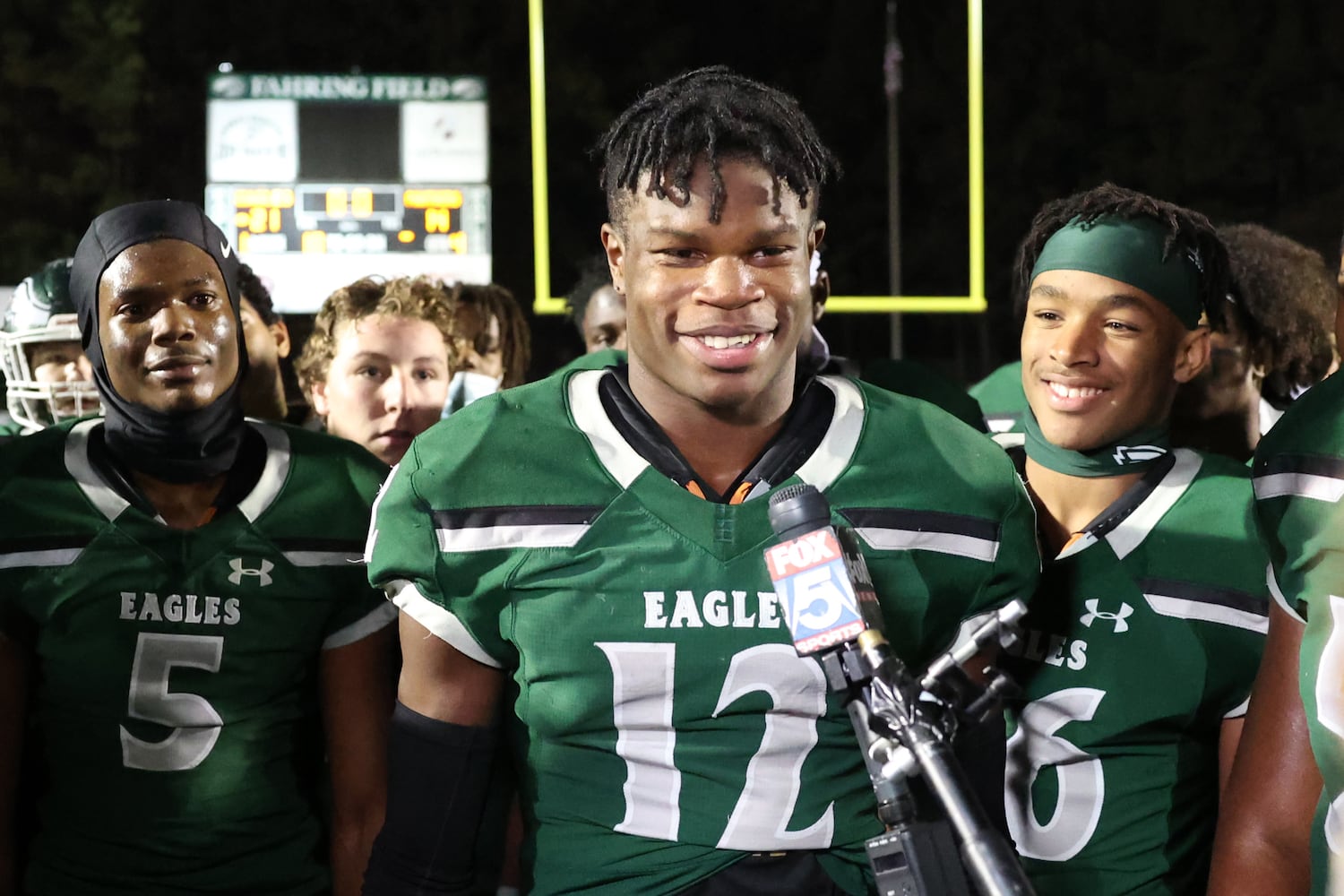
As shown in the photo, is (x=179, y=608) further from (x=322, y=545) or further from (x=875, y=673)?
(x=875, y=673)

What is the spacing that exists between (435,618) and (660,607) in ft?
0.92

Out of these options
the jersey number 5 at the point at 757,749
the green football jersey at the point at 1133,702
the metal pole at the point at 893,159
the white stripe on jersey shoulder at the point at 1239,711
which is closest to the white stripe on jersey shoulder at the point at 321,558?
the jersey number 5 at the point at 757,749

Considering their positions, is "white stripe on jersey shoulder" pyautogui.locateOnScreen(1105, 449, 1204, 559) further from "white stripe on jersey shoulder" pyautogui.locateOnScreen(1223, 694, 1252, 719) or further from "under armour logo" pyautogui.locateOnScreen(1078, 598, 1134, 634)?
"white stripe on jersey shoulder" pyautogui.locateOnScreen(1223, 694, 1252, 719)

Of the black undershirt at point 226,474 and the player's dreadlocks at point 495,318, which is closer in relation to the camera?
the black undershirt at point 226,474

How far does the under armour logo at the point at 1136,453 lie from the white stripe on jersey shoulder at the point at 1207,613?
25 centimetres

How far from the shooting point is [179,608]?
242cm

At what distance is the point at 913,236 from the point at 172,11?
7.21 meters

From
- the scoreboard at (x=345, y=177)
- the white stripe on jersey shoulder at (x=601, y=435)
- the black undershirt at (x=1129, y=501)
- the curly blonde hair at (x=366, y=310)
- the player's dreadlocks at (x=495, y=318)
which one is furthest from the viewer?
the scoreboard at (x=345, y=177)

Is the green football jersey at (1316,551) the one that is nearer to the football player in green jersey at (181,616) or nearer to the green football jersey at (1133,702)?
the green football jersey at (1133,702)

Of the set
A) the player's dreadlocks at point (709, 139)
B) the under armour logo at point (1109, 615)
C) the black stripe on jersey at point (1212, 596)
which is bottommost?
the under armour logo at point (1109, 615)

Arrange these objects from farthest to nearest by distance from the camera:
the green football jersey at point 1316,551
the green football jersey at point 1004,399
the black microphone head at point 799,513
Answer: the green football jersey at point 1004,399 → the green football jersey at point 1316,551 → the black microphone head at point 799,513

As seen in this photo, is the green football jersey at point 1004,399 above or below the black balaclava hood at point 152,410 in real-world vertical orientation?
below

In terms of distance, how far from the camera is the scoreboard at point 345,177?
427 inches

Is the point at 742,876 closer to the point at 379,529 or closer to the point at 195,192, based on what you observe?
the point at 379,529
